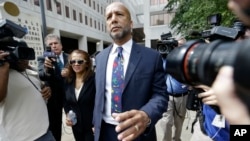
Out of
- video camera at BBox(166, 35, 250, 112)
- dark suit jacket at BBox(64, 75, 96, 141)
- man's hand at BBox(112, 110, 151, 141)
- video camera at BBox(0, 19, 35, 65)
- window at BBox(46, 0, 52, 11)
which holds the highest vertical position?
window at BBox(46, 0, 52, 11)

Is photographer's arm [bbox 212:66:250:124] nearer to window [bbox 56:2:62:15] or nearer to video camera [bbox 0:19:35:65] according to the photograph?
video camera [bbox 0:19:35:65]

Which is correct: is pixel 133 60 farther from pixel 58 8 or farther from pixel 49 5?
pixel 58 8

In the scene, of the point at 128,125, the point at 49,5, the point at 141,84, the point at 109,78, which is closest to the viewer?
the point at 128,125

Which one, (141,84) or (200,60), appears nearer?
(200,60)

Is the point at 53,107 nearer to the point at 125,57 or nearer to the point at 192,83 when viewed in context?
the point at 125,57

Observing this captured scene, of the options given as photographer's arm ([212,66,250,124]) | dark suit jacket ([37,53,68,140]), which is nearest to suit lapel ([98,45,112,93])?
dark suit jacket ([37,53,68,140])

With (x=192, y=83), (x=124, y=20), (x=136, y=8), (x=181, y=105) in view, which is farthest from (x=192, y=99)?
(x=136, y=8)

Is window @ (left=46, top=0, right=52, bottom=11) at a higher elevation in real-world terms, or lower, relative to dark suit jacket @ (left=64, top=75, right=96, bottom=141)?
higher

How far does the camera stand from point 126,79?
1709 millimetres

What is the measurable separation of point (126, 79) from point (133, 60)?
0.17 meters

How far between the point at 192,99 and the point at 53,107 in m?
1.81

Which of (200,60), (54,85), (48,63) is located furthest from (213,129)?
(54,85)

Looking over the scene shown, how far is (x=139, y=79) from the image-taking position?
1.71m

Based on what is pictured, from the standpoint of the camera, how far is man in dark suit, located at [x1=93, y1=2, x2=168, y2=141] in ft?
5.59
